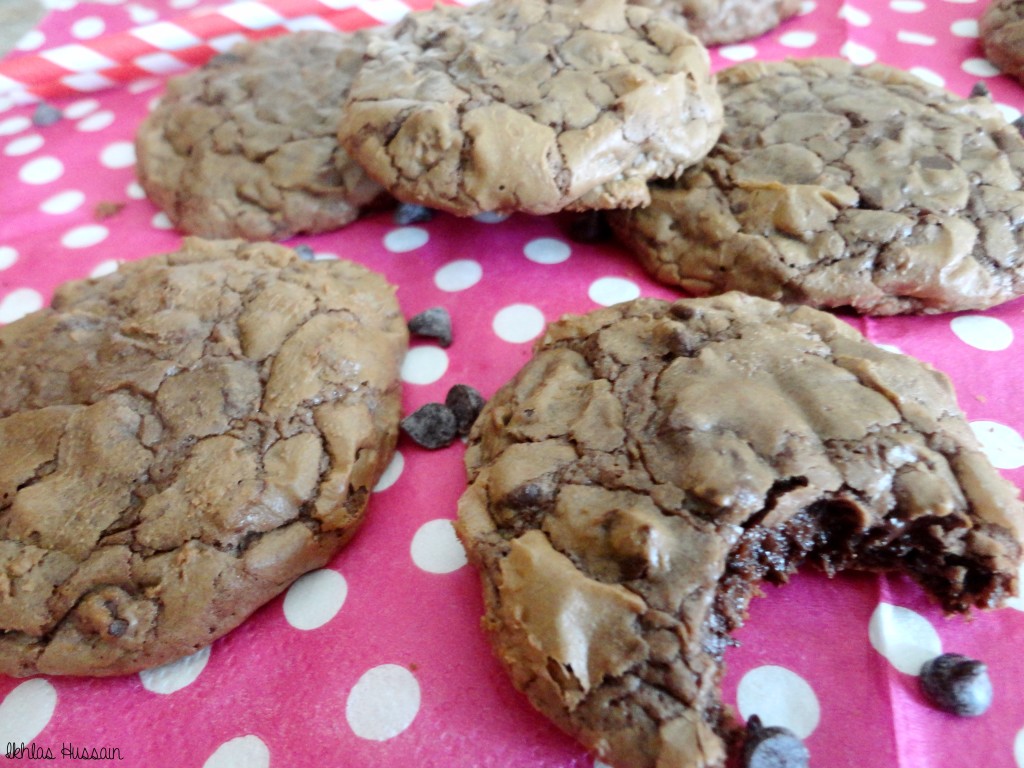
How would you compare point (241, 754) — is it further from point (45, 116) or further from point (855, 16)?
point (855, 16)

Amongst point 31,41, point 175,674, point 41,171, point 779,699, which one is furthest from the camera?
point 31,41

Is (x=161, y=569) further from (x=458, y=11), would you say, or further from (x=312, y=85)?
(x=458, y=11)

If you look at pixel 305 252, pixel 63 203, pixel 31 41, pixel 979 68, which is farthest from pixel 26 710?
pixel 979 68

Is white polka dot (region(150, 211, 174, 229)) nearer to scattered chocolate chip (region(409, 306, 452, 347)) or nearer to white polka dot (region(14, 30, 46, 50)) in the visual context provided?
scattered chocolate chip (region(409, 306, 452, 347))

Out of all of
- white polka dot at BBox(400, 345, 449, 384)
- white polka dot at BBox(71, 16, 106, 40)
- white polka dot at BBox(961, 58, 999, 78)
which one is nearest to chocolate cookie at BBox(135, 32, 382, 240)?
white polka dot at BBox(400, 345, 449, 384)

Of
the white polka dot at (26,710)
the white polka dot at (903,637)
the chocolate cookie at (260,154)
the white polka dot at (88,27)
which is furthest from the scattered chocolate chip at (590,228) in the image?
the white polka dot at (88,27)

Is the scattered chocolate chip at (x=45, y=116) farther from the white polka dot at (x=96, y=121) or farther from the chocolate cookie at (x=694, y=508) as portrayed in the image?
the chocolate cookie at (x=694, y=508)

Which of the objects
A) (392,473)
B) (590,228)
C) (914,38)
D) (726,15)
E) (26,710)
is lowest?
(26,710)
